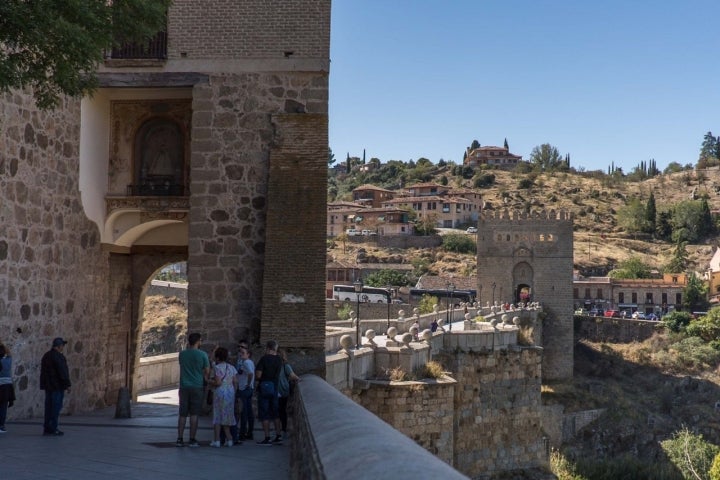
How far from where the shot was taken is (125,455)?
25.8 feet

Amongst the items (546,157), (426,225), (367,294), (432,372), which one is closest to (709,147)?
(546,157)

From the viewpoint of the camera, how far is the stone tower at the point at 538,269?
58.3 m

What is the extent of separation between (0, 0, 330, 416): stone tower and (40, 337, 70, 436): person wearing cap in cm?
83

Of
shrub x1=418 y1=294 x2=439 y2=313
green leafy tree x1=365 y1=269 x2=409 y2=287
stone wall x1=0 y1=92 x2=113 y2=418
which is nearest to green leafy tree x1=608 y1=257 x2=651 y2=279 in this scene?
green leafy tree x1=365 y1=269 x2=409 y2=287

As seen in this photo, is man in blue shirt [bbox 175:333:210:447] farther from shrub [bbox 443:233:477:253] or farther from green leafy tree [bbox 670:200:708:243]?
green leafy tree [bbox 670:200:708:243]

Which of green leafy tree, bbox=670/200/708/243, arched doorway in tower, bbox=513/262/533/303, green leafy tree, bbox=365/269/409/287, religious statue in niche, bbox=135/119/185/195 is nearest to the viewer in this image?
religious statue in niche, bbox=135/119/185/195

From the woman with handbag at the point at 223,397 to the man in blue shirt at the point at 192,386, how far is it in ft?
0.39

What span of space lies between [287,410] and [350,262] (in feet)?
259

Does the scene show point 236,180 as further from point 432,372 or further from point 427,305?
point 427,305

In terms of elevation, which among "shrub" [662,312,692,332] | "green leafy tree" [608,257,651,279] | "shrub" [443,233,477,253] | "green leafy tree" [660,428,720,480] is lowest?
"green leafy tree" [660,428,720,480]

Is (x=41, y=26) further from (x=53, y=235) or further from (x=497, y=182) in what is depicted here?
(x=497, y=182)

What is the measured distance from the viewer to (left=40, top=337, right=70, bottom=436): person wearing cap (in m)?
8.98

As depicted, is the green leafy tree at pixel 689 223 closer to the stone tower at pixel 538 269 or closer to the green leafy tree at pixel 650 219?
the green leafy tree at pixel 650 219

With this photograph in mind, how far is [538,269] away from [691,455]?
22.9m
